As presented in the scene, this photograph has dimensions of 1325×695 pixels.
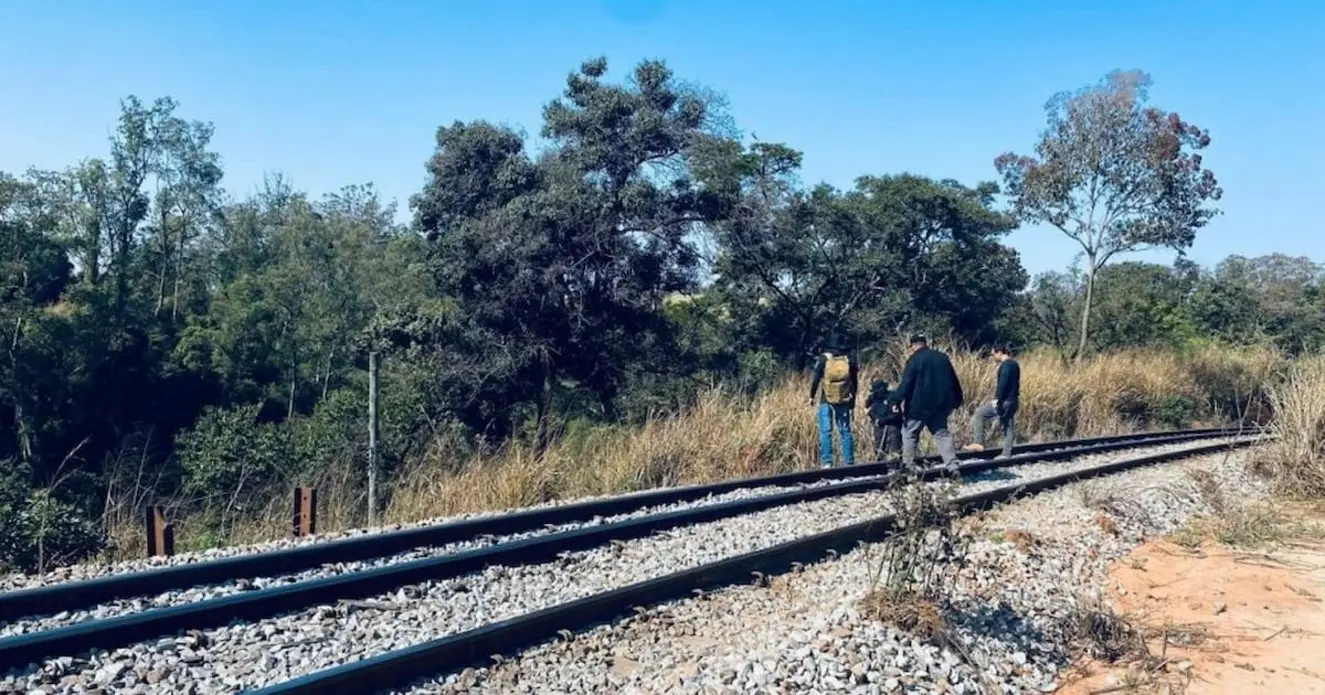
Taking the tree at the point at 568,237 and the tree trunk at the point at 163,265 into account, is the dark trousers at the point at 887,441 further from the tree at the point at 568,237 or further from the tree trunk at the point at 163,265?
the tree trunk at the point at 163,265

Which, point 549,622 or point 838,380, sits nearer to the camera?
point 549,622

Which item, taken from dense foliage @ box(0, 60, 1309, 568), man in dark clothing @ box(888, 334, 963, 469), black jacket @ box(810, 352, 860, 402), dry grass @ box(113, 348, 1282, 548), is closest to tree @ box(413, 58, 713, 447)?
dense foliage @ box(0, 60, 1309, 568)

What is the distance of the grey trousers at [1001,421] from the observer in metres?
15.6

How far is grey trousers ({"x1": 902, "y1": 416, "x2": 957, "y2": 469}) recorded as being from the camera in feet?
40.1

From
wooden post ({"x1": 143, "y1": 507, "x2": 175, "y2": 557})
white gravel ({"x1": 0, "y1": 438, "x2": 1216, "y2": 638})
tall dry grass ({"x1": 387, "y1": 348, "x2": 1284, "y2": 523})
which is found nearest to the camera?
white gravel ({"x1": 0, "y1": 438, "x2": 1216, "y2": 638})

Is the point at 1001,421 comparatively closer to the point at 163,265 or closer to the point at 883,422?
the point at 883,422

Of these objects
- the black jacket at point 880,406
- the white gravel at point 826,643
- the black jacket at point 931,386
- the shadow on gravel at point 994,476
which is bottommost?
the shadow on gravel at point 994,476

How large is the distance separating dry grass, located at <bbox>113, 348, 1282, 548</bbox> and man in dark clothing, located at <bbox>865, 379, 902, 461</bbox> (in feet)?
2.95

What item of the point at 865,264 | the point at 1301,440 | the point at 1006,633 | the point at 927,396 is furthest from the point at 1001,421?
the point at 865,264

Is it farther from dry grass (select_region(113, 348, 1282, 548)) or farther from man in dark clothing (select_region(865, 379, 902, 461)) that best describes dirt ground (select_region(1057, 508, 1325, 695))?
dry grass (select_region(113, 348, 1282, 548))

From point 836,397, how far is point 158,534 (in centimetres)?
844

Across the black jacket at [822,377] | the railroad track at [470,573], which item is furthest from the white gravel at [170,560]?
the black jacket at [822,377]

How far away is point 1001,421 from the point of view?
1591 cm

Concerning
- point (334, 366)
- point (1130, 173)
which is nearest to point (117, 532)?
point (1130, 173)
